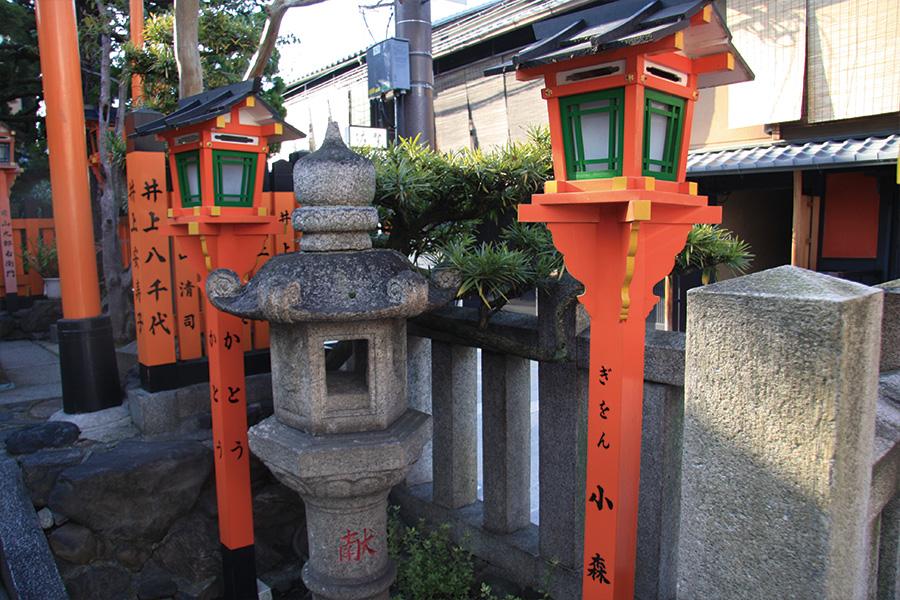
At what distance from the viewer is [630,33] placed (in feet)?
6.96

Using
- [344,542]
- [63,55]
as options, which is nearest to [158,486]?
[344,542]

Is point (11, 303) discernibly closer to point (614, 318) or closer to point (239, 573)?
point (239, 573)

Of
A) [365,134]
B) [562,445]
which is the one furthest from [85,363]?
[562,445]

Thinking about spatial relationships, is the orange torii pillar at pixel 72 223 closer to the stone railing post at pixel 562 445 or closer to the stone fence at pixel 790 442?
the stone railing post at pixel 562 445

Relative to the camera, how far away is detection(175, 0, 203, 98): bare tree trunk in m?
5.20

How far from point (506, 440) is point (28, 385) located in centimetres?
628

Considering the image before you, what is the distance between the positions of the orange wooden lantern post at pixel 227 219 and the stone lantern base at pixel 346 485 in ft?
3.15

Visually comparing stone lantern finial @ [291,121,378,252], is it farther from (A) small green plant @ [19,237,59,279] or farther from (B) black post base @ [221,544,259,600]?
(A) small green plant @ [19,237,59,279]

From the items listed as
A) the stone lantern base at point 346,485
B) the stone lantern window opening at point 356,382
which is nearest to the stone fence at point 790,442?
the stone lantern base at point 346,485

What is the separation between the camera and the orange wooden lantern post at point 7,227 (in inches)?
434

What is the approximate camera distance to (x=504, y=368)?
383cm

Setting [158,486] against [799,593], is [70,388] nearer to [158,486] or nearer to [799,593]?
[158,486]

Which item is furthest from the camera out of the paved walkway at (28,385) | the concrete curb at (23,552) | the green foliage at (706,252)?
the paved walkway at (28,385)

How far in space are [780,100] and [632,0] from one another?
5.98 meters
